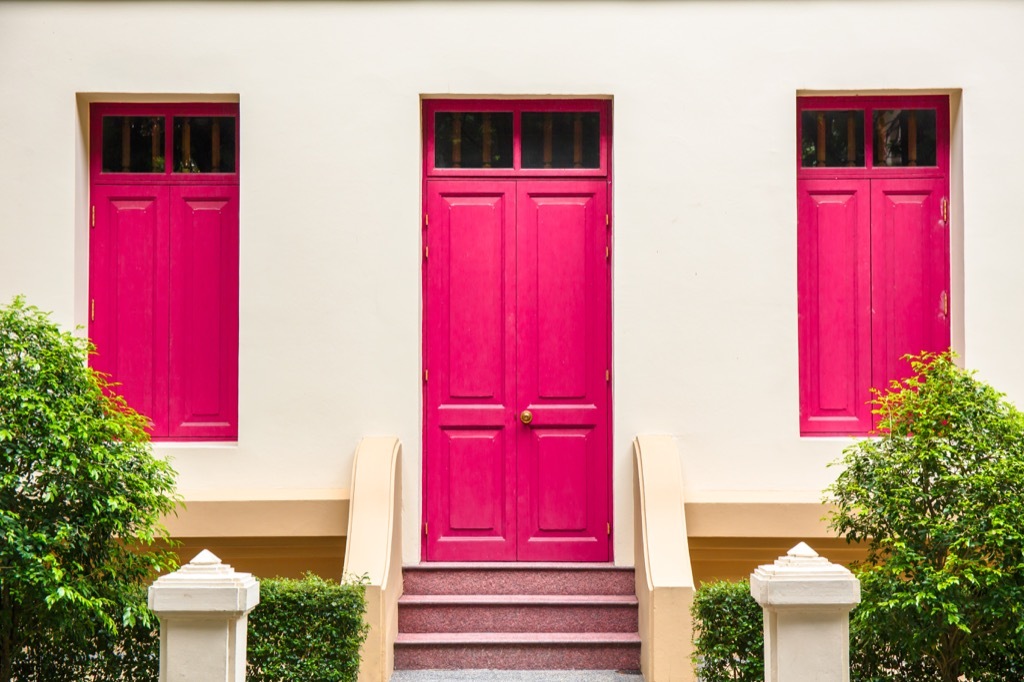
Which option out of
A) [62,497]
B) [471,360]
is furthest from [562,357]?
[62,497]

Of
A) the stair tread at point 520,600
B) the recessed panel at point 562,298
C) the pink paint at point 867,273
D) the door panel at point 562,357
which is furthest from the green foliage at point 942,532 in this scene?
the recessed panel at point 562,298

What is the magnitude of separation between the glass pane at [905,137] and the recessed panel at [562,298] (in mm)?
2490

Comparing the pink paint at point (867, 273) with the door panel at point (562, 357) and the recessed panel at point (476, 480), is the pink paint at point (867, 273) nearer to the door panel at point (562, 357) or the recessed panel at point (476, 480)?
the door panel at point (562, 357)

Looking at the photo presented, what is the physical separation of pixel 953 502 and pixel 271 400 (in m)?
5.13

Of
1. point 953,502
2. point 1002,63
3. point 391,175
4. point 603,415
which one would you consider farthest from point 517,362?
point 1002,63

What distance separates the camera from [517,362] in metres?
9.88

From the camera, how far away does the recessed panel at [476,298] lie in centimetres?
989

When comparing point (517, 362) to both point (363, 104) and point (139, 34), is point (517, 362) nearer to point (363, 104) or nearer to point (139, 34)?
point (363, 104)

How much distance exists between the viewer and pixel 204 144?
10.1 m

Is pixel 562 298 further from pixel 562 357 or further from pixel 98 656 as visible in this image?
pixel 98 656

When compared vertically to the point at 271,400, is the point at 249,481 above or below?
below

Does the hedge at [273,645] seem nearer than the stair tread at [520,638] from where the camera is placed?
Yes

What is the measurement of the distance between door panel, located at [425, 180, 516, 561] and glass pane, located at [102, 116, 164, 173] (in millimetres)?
2271

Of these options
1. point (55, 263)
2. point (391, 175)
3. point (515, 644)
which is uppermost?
point (391, 175)
